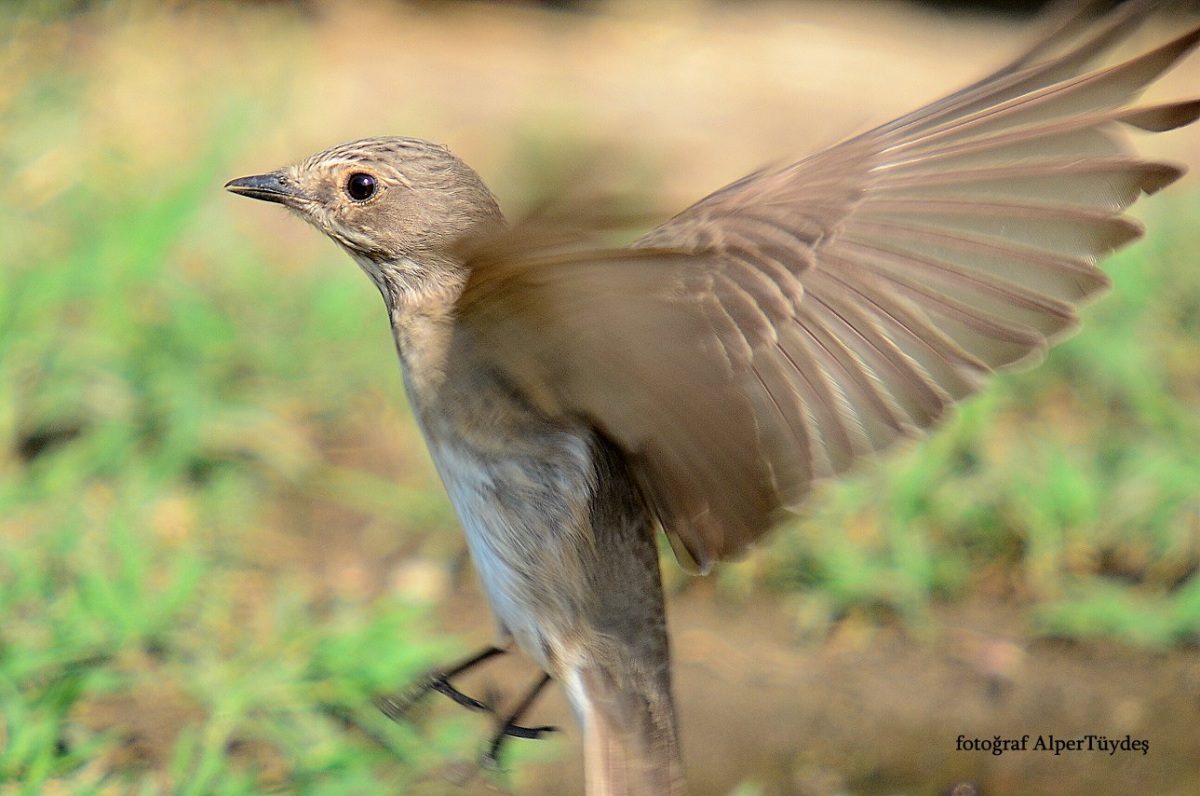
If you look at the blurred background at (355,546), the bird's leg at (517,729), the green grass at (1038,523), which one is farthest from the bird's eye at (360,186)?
the green grass at (1038,523)

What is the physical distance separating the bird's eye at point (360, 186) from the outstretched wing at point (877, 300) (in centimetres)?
68

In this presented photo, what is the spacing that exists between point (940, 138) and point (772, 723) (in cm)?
187

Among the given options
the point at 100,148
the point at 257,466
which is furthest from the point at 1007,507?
the point at 100,148

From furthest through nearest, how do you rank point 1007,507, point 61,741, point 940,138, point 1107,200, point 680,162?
point 680,162
point 1007,507
point 61,741
point 940,138
point 1107,200

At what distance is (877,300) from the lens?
2871 millimetres

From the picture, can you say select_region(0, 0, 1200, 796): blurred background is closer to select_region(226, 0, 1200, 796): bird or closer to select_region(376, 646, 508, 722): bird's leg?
select_region(376, 646, 508, 722): bird's leg

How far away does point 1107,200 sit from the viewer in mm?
2715

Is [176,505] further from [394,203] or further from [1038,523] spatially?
[1038,523]

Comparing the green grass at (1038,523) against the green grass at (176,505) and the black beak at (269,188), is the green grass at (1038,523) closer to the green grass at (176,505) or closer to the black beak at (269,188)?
the green grass at (176,505)

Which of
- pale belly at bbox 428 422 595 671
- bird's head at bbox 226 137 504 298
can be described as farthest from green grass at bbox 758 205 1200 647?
bird's head at bbox 226 137 504 298

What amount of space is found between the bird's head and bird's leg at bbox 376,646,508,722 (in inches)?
35.9

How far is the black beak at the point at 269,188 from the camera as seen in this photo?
327 cm

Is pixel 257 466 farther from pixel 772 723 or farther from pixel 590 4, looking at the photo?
pixel 590 4

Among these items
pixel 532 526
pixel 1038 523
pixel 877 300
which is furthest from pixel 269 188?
pixel 1038 523
